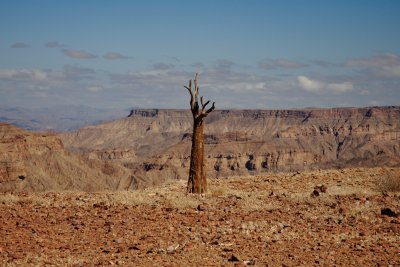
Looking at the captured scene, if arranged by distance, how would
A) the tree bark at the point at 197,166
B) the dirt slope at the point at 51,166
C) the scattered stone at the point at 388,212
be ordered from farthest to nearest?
the dirt slope at the point at 51,166, the tree bark at the point at 197,166, the scattered stone at the point at 388,212

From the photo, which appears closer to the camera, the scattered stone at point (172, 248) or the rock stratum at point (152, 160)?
the scattered stone at point (172, 248)

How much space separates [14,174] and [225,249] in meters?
74.2

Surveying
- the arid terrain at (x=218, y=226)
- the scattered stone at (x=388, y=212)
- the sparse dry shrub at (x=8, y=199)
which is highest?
the scattered stone at (x=388, y=212)

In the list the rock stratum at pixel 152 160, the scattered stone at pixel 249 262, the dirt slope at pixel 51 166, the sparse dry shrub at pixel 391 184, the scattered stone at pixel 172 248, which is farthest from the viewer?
the rock stratum at pixel 152 160

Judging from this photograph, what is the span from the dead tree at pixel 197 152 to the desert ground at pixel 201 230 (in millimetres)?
1453

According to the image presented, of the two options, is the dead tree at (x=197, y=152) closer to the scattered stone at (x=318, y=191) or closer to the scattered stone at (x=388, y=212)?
the scattered stone at (x=318, y=191)

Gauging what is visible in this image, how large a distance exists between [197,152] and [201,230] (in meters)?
7.37

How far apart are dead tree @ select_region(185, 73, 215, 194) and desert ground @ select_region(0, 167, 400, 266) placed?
145 cm

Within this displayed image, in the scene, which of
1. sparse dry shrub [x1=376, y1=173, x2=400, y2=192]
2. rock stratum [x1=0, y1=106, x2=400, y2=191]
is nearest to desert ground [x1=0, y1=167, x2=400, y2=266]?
sparse dry shrub [x1=376, y1=173, x2=400, y2=192]

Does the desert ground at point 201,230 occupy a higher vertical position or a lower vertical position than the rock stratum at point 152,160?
higher

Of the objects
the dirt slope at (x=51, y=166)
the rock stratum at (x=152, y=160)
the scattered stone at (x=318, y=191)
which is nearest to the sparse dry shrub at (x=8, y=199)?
the scattered stone at (x=318, y=191)

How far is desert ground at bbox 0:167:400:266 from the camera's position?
8156mm

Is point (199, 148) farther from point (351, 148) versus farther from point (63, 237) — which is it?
point (351, 148)

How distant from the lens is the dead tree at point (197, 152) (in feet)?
55.7
